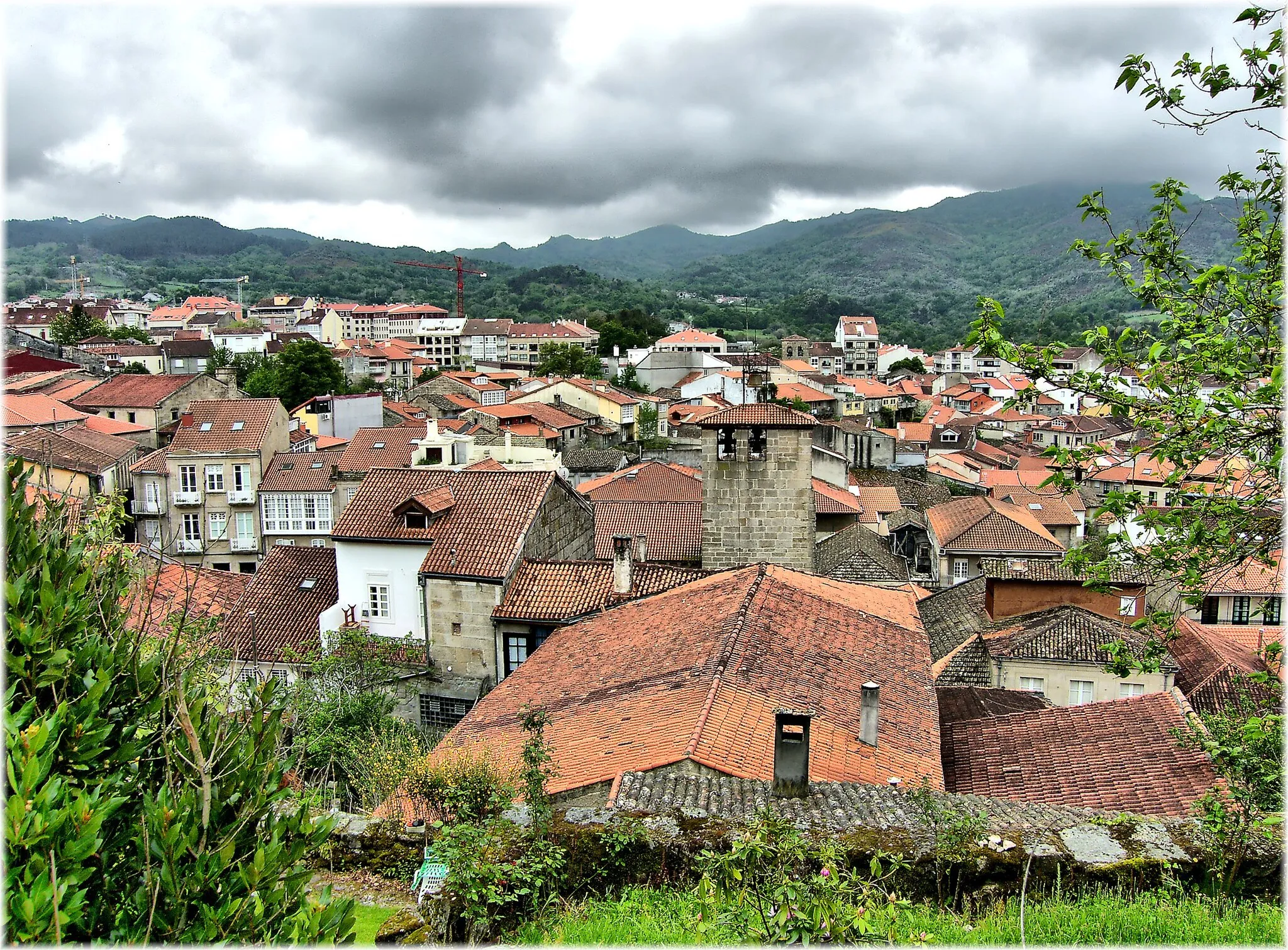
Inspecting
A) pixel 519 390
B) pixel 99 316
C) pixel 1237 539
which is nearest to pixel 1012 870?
pixel 1237 539

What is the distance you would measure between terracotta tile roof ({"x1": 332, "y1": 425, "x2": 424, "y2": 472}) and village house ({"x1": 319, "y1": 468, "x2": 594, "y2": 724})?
1832 centimetres

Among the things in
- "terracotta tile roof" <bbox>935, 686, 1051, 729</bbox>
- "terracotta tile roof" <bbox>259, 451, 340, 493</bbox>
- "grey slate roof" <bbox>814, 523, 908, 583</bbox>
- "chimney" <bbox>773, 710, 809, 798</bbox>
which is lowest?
"grey slate roof" <bbox>814, 523, 908, 583</bbox>

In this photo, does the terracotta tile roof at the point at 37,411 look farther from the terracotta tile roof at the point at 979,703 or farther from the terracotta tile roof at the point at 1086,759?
the terracotta tile roof at the point at 1086,759

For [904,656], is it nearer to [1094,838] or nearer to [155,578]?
[1094,838]

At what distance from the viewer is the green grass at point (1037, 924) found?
20.0ft

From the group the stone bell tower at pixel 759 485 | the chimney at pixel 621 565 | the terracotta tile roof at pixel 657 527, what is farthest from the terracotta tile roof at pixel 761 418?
the terracotta tile roof at pixel 657 527

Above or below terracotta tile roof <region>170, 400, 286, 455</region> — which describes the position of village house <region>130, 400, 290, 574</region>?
below

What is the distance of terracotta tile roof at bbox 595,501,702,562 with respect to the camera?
32.5m

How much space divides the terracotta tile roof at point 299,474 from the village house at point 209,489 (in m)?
0.41

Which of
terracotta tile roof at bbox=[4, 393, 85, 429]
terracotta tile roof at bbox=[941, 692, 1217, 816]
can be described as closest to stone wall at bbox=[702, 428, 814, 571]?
terracotta tile roof at bbox=[941, 692, 1217, 816]

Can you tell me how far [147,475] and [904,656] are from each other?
35173 millimetres

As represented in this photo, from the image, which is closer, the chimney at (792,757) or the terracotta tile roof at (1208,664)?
the chimney at (792,757)

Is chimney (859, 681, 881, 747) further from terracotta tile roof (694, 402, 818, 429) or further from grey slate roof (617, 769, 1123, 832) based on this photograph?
terracotta tile roof (694, 402, 818, 429)

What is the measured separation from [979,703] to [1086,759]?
3.62m
